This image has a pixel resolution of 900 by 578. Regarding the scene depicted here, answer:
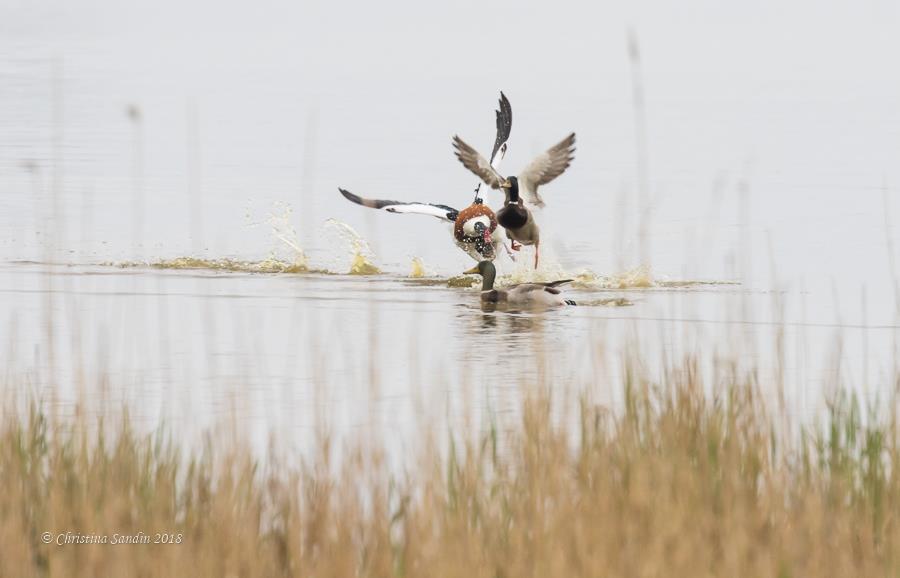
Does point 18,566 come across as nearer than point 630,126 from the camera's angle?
Yes

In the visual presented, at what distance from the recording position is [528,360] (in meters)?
11.2

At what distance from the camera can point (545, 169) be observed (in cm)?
1775

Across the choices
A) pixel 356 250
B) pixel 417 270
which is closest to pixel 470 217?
pixel 417 270

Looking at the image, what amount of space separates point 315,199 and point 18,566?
17931mm

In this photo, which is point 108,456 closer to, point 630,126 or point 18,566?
point 18,566

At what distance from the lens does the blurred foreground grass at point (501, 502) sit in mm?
6215

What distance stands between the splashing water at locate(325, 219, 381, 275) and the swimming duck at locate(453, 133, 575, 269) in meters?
1.35

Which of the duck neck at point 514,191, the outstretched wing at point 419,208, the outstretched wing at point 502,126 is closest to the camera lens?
the outstretched wing at point 419,208

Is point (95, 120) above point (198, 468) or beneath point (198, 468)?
above

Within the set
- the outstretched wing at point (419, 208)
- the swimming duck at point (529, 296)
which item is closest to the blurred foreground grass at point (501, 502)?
the swimming duck at point (529, 296)

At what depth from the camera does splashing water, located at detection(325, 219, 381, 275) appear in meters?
16.8

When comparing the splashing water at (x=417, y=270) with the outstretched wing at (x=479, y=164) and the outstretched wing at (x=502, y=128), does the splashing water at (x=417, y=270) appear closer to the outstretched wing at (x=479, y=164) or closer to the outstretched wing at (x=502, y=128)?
the outstretched wing at (x=479, y=164)

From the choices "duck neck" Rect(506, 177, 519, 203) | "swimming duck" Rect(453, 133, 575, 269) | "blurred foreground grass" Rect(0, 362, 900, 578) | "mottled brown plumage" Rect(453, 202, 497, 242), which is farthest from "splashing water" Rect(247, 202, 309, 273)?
"blurred foreground grass" Rect(0, 362, 900, 578)

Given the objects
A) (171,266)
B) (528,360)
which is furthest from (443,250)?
(528,360)
